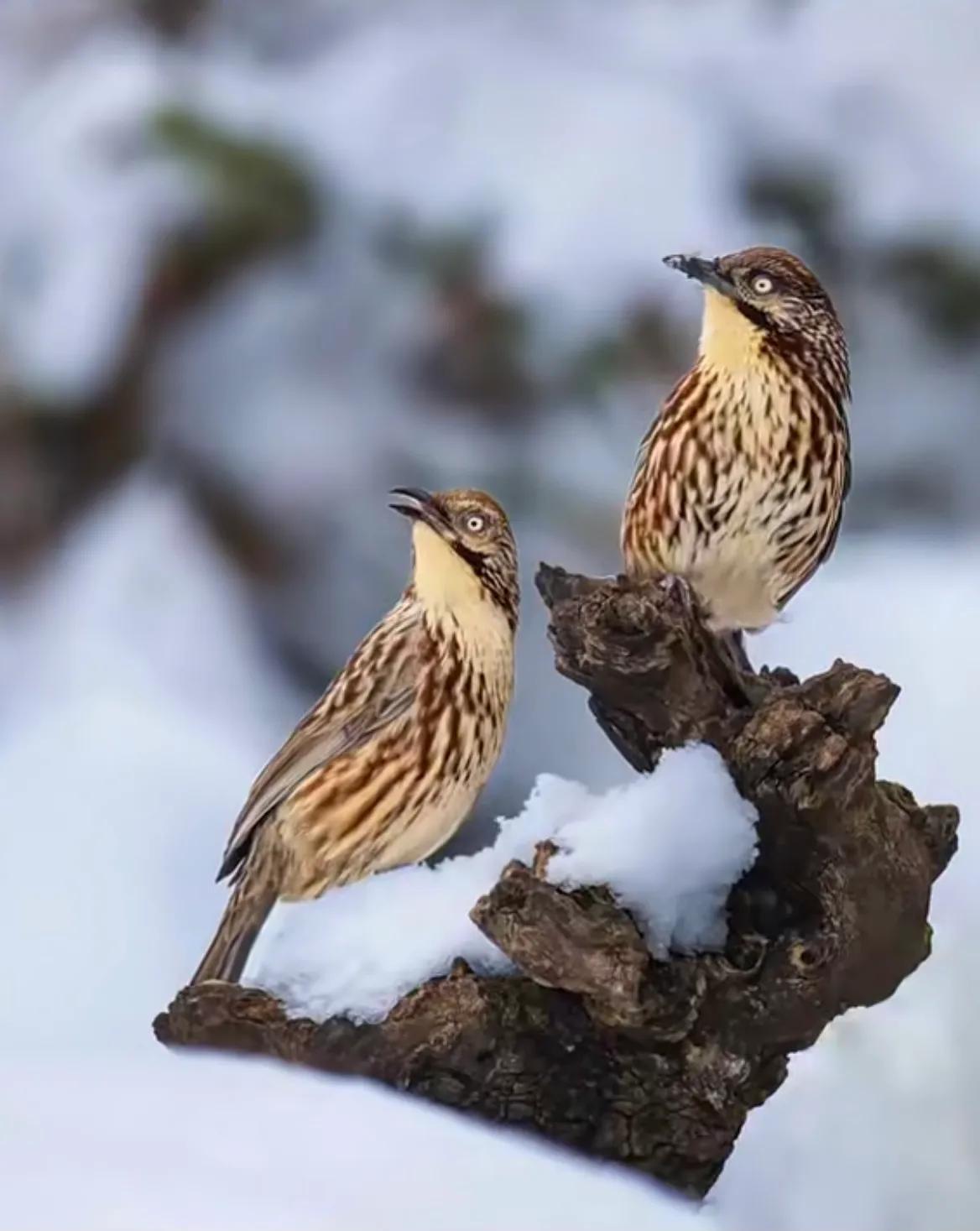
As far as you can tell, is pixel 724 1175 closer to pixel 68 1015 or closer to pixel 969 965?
pixel 969 965

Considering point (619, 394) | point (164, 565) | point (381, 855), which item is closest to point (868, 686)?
point (381, 855)

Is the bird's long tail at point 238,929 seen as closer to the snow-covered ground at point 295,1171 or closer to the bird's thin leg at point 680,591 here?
the snow-covered ground at point 295,1171

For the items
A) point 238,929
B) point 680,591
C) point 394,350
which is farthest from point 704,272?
point 238,929

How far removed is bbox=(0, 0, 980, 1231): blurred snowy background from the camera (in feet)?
5.18

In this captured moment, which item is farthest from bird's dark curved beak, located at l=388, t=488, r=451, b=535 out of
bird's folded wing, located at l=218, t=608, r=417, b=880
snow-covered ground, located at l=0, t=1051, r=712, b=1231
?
snow-covered ground, located at l=0, t=1051, r=712, b=1231

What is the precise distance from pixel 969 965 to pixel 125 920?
76 cm

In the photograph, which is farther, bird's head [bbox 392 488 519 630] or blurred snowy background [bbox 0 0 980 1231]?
blurred snowy background [bbox 0 0 980 1231]

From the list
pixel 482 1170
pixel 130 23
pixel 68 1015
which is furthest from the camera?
pixel 130 23

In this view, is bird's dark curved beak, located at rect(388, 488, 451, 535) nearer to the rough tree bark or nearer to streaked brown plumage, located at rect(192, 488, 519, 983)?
streaked brown plumage, located at rect(192, 488, 519, 983)

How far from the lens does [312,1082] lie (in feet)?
3.92

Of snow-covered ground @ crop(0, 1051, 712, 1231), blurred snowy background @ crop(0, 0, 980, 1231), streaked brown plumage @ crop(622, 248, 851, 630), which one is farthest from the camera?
blurred snowy background @ crop(0, 0, 980, 1231)

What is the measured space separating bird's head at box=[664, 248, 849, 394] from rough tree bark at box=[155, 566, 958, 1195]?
315 mm

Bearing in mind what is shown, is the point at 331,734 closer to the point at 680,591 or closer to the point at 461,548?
the point at 461,548

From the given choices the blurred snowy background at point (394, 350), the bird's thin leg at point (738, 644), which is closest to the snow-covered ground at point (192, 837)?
the blurred snowy background at point (394, 350)
